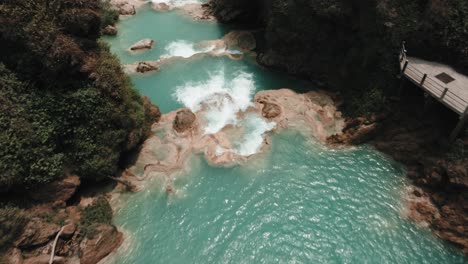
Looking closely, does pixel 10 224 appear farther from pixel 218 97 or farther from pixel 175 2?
pixel 175 2

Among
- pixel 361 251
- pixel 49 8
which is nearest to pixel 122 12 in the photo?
pixel 49 8

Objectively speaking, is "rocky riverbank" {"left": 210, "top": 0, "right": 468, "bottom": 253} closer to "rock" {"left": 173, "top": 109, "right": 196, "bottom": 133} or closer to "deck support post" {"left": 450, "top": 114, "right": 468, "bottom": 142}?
"deck support post" {"left": 450, "top": 114, "right": 468, "bottom": 142}

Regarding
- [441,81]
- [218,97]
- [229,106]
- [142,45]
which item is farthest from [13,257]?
[441,81]

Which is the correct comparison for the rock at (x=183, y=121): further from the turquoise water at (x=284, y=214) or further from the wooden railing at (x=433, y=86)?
the wooden railing at (x=433, y=86)

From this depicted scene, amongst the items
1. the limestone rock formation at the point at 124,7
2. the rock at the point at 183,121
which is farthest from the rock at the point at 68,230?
the limestone rock formation at the point at 124,7

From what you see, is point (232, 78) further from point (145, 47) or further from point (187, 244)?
point (187, 244)

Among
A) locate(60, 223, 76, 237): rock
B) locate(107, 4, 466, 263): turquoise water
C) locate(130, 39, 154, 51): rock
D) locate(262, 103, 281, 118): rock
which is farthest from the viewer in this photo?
locate(130, 39, 154, 51): rock

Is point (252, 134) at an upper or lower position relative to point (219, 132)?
upper

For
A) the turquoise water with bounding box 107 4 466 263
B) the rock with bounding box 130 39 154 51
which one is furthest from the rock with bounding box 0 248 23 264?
the rock with bounding box 130 39 154 51
